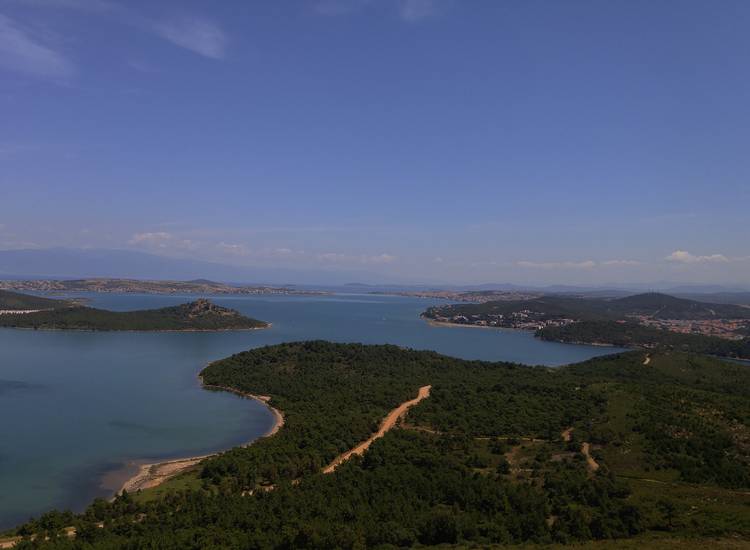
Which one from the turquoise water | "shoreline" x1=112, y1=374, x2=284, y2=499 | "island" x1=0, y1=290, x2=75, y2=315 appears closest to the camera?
"shoreline" x1=112, y1=374, x2=284, y2=499

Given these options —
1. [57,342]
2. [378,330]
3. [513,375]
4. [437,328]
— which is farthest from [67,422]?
[437,328]

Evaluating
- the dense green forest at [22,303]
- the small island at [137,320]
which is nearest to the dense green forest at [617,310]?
the small island at [137,320]

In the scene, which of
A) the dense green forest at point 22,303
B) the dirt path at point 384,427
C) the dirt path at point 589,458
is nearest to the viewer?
the dirt path at point 589,458

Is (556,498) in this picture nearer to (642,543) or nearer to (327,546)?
(642,543)

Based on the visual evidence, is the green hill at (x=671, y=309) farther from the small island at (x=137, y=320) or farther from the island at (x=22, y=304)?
the island at (x=22, y=304)

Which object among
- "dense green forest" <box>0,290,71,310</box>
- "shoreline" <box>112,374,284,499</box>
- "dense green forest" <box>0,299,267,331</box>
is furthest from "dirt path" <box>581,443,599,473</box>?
"dense green forest" <box>0,290,71,310</box>

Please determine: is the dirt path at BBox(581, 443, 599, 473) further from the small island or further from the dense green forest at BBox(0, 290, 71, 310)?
the dense green forest at BBox(0, 290, 71, 310)

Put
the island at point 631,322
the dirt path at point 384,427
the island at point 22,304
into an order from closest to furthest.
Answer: the dirt path at point 384,427 < the island at point 631,322 < the island at point 22,304
